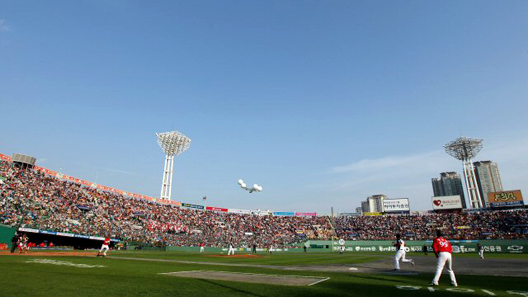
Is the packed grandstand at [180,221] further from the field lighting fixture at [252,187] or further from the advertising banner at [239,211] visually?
the field lighting fixture at [252,187]

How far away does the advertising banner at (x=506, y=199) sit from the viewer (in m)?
81.6

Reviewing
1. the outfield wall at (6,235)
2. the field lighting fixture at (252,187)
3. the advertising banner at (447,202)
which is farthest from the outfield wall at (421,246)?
the outfield wall at (6,235)

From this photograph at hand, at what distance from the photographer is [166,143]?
92938 millimetres

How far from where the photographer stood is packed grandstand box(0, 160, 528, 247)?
1779 inches

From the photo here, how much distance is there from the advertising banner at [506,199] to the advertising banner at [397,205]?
2223 cm

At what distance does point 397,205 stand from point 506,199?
28.4 meters

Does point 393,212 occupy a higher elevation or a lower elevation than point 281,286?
higher

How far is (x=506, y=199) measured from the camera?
82.8m

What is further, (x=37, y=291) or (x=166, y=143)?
(x=166, y=143)

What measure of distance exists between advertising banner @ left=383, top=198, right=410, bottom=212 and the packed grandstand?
6122 mm

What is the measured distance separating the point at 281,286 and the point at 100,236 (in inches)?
1853

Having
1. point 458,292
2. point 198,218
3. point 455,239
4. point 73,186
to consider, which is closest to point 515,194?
point 455,239

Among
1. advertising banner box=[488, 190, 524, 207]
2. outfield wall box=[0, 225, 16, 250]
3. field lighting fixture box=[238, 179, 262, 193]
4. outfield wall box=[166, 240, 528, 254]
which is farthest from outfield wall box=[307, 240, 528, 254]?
outfield wall box=[0, 225, 16, 250]

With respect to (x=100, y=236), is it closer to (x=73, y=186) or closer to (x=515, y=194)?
(x=73, y=186)
